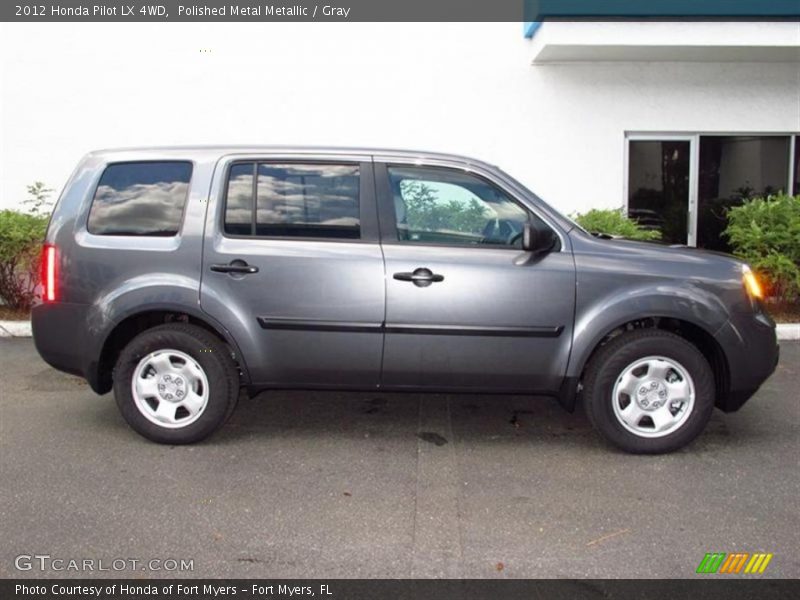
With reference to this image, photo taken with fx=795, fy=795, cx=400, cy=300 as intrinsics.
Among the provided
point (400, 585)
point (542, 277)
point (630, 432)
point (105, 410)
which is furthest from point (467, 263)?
point (105, 410)

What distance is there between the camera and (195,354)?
15.9 feet

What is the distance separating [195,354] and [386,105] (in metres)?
6.58

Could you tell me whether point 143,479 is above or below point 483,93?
below

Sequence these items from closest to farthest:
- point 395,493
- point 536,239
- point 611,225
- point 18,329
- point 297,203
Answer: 1. point 395,493
2. point 536,239
3. point 297,203
4. point 18,329
5. point 611,225

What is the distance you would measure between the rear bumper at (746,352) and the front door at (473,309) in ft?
3.18

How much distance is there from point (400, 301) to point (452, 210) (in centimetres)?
68

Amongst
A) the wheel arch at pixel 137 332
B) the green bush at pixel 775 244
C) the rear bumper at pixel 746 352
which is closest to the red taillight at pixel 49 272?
the wheel arch at pixel 137 332

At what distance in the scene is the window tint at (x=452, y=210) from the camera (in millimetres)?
4875

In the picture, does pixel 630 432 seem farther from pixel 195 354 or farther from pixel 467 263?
pixel 195 354

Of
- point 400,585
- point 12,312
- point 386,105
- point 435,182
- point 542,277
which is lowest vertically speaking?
point 400,585

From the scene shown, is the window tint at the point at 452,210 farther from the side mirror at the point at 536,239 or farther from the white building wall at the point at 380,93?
the white building wall at the point at 380,93

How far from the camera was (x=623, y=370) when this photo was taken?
476cm

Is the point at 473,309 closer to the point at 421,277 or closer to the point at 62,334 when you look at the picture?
the point at 421,277

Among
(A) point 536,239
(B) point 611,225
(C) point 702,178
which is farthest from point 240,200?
(C) point 702,178
